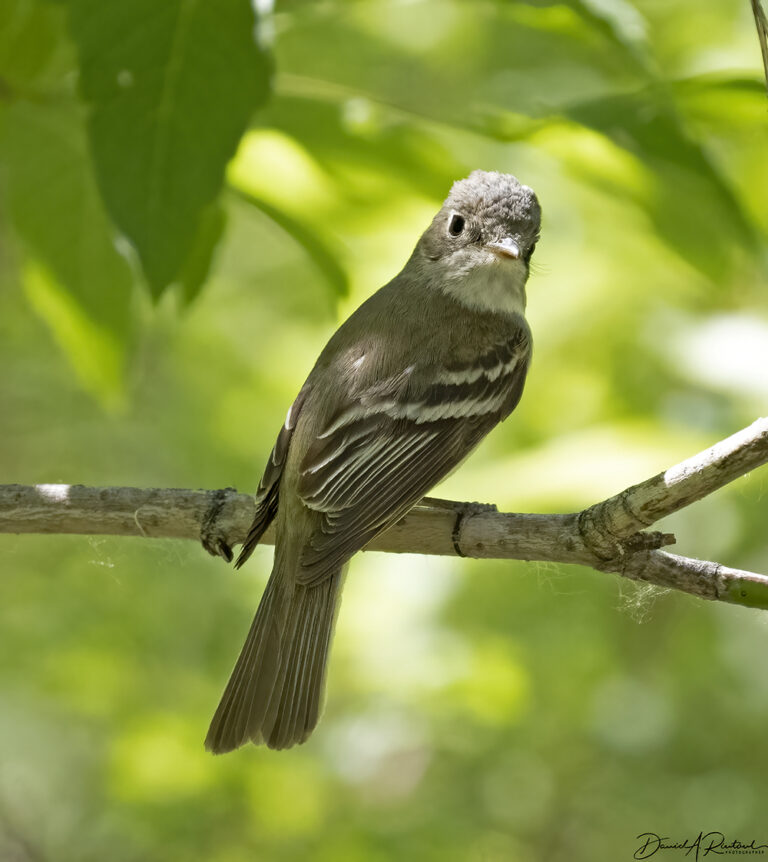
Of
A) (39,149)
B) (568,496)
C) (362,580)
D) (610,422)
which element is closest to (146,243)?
(39,149)

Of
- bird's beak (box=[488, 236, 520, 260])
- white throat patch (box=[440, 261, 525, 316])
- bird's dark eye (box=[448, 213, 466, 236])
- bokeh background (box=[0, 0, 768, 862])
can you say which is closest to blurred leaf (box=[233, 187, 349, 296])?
bokeh background (box=[0, 0, 768, 862])

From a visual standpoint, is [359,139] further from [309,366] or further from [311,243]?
[309,366]

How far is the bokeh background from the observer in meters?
2.32

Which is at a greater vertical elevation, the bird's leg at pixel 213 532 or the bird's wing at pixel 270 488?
the bird's wing at pixel 270 488

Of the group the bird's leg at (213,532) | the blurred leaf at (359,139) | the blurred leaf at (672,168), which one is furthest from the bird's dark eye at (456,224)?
the bird's leg at (213,532)

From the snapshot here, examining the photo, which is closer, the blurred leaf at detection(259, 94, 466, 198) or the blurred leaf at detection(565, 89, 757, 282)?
the blurred leaf at detection(565, 89, 757, 282)

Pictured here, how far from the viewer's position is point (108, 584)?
4527 millimetres

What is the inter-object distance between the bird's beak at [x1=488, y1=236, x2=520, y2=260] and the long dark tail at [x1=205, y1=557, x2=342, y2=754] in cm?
135

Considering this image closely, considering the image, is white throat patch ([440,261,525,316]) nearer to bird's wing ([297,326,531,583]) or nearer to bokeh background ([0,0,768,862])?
bokeh background ([0,0,768,862])

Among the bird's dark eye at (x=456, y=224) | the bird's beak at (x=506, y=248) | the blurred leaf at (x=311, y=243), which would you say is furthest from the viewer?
the bird's dark eye at (x=456, y=224)

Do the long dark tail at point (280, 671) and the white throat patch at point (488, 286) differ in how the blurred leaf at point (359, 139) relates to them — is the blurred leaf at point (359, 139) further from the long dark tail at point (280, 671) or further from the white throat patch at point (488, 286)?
the long dark tail at point (280, 671)

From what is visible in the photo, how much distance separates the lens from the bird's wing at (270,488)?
9.53 feet

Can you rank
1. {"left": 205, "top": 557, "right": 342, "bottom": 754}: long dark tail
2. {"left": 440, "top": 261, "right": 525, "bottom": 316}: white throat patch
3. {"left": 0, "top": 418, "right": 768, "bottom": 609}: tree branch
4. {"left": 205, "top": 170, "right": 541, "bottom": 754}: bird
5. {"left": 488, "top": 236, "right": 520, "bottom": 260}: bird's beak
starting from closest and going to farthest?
{"left": 0, "top": 418, "right": 768, "bottom": 609}: tree branch
{"left": 205, "top": 557, "right": 342, "bottom": 754}: long dark tail
{"left": 205, "top": 170, "right": 541, "bottom": 754}: bird
{"left": 488, "top": 236, "right": 520, "bottom": 260}: bird's beak
{"left": 440, "top": 261, "right": 525, "bottom": 316}: white throat patch

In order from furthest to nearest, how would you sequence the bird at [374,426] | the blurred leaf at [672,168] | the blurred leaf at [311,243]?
the bird at [374,426] → the blurred leaf at [311,243] → the blurred leaf at [672,168]
